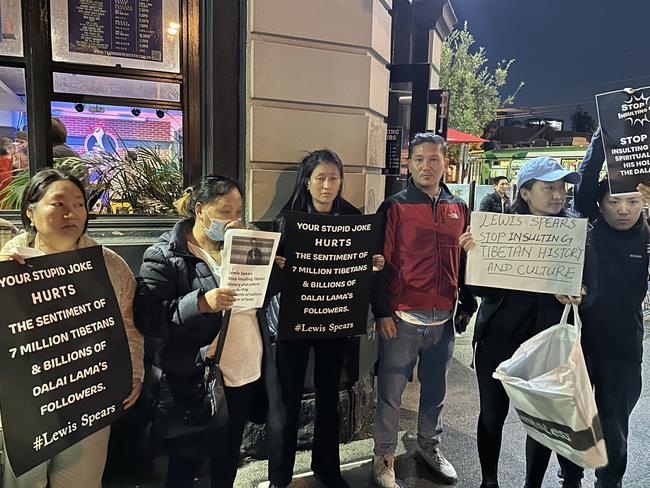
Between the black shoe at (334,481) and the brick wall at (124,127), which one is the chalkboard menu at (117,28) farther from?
the black shoe at (334,481)

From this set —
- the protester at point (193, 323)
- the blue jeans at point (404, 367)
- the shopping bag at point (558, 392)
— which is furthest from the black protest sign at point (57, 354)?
the shopping bag at point (558, 392)

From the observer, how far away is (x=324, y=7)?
3.47 metres

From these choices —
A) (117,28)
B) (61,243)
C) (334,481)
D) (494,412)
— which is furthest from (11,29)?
(494,412)

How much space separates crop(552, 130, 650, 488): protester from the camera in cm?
268

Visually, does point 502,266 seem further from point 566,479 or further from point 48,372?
point 48,372

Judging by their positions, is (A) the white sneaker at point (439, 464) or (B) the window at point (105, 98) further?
(A) the white sneaker at point (439, 464)

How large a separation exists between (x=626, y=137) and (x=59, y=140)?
342 centimetres

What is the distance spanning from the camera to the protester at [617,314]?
2.68 m

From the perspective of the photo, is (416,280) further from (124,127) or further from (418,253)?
(124,127)

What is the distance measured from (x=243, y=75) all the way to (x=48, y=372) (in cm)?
228

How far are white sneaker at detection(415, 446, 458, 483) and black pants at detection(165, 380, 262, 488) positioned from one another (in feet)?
4.92

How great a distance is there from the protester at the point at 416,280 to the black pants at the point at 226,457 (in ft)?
3.24

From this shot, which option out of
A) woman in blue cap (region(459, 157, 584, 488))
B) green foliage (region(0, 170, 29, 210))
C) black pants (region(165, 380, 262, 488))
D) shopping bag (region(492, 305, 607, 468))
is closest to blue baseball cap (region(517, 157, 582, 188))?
woman in blue cap (region(459, 157, 584, 488))

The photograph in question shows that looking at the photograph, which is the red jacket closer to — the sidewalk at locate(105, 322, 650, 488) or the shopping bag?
the shopping bag
